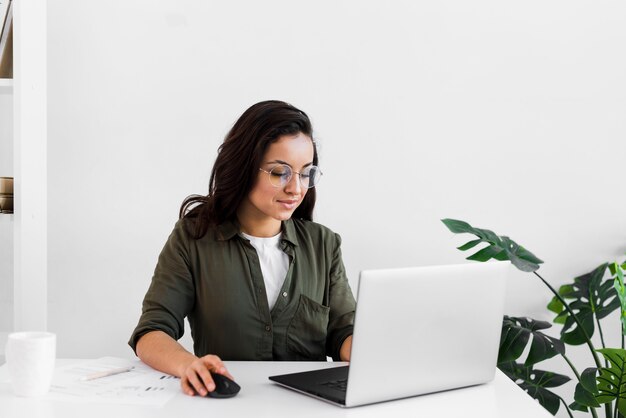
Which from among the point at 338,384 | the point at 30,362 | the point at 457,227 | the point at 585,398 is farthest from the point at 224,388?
the point at 585,398

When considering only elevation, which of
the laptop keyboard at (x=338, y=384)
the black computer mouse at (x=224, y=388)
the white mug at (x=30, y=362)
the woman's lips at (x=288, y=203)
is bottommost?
the laptop keyboard at (x=338, y=384)

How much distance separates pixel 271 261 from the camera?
210 cm

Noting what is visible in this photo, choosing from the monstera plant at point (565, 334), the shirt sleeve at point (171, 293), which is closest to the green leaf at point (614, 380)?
the monstera plant at point (565, 334)

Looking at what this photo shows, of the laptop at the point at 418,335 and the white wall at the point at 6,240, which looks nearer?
the laptop at the point at 418,335

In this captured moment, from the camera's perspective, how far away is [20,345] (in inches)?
54.3

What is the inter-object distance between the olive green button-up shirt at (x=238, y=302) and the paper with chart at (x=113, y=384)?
30 centimetres

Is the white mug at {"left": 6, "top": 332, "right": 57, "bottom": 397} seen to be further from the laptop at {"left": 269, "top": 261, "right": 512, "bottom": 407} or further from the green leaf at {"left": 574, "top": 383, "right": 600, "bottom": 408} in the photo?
the green leaf at {"left": 574, "top": 383, "right": 600, "bottom": 408}

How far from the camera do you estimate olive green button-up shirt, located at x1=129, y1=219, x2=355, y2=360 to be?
79.0 inches

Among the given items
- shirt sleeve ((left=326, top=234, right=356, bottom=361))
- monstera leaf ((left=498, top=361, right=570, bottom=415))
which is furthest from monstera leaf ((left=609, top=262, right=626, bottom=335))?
shirt sleeve ((left=326, top=234, right=356, bottom=361))

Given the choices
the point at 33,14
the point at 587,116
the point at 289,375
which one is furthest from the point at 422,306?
the point at 587,116

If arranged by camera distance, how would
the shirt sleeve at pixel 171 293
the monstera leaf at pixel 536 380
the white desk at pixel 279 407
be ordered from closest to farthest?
the white desk at pixel 279 407, the shirt sleeve at pixel 171 293, the monstera leaf at pixel 536 380

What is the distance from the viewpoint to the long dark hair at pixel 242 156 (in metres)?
2.01

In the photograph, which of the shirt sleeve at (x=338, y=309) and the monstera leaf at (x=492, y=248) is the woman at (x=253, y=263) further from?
the monstera leaf at (x=492, y=248)

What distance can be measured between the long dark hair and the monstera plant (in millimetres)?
678
